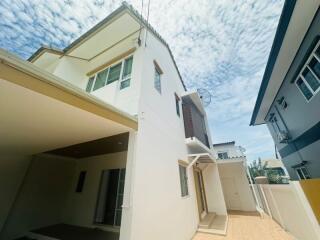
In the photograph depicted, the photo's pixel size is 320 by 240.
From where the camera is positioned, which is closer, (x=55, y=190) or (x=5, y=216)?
(x=5, y=216)

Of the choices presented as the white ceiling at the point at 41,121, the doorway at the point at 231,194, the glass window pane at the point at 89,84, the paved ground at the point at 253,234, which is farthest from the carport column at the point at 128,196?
the doorway at the point at 231,194

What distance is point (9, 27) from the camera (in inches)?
176

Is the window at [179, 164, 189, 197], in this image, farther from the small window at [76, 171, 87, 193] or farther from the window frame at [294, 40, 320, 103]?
the window frame at [294, 40, 320, 103]

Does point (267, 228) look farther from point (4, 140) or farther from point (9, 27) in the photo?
point (9, 27)

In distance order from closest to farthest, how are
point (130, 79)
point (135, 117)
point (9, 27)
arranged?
point (135, 117) < point (9, 27) < point (130, 79)

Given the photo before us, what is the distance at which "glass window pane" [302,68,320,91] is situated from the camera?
6.01m

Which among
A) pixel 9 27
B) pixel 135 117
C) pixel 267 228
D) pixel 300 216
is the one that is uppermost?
pixel 9 27

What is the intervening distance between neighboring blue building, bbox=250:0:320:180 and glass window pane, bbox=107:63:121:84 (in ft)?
20.9

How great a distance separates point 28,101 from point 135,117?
206 centimetres

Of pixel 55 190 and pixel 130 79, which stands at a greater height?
pixel 130 79

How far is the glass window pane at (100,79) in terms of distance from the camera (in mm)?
5930

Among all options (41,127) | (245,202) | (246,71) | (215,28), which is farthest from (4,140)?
(245,202)

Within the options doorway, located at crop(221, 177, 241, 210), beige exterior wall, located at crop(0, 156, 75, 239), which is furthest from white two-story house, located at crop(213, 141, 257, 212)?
beige exterior wall, located at crop(0, 156, 75, 239)

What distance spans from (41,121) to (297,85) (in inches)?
416
